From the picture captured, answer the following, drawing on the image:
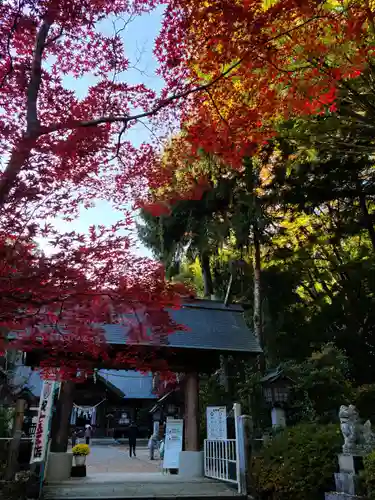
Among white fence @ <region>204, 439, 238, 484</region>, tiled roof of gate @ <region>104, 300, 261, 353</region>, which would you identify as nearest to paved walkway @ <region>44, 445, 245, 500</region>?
white fence @ <region>204, 439, 238, 484</region>

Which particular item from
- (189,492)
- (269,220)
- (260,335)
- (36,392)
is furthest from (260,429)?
(36,392)

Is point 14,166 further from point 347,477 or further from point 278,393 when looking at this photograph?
point 278,393

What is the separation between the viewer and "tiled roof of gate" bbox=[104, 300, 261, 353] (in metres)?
9.17

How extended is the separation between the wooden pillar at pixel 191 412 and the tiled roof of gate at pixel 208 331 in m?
1.21

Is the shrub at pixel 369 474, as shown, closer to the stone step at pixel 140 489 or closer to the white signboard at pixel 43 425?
the stone step at pixel 140 489

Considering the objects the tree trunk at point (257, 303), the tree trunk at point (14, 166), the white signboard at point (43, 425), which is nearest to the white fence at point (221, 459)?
the white signboard at point (43, 425)

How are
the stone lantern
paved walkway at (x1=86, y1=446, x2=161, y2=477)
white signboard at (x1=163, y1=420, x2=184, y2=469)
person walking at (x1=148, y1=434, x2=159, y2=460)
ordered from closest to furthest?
the stone lantern < white signboard at (x1=163, y1=420, x2=184, y2=469) < paved walkway at (x1=86, y1=446, x2=161, y2=477) < person walking at (x1=148, y1=434, x2=159, y2=460)

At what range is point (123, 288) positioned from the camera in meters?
5.08

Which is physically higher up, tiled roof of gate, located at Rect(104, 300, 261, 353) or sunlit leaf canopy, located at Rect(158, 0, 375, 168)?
sunlit leaf canopy, located at Rect(158, 0, 375, 168)

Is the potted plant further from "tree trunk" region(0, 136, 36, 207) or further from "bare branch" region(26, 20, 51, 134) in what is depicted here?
"bare branch" region(26, 20, 51, 134)

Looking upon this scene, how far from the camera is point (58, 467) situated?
342 inches

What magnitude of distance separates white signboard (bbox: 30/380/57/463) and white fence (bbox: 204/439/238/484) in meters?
3.86

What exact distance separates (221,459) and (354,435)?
10.8ft

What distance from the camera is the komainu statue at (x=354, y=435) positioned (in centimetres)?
645
